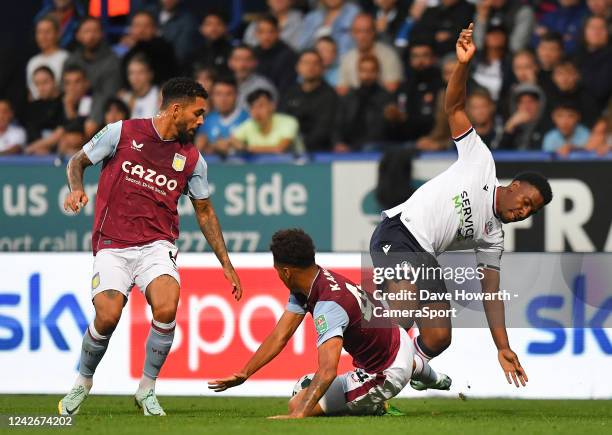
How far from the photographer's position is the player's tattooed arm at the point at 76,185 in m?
8.84

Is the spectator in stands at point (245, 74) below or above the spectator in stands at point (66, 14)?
below

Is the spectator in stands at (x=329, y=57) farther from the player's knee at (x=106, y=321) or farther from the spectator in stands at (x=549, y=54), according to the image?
the player's knee at (x=106, y=321)

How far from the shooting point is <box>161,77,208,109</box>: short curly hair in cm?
952

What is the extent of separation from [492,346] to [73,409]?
3.78m

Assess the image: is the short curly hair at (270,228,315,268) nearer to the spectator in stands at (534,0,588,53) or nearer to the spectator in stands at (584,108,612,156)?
the spectator in stands at (584,108,612,156)

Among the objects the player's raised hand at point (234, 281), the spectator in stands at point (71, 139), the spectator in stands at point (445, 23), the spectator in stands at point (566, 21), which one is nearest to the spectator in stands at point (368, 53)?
the spectator in stands at point (445, 23)

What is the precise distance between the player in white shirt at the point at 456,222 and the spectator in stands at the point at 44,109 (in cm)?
792

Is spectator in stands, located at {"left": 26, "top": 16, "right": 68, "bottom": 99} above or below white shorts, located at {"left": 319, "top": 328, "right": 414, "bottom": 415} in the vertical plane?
above

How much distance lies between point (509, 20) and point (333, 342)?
8.76 meters

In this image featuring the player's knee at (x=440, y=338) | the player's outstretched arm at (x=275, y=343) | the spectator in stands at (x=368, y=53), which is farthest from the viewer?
the spectator in stands at (x=368, y=53)

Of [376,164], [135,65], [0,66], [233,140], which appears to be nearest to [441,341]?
[376,164]

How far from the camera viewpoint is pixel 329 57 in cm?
1683

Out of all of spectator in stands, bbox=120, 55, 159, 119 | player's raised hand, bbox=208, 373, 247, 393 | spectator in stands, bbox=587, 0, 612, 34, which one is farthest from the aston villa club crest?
spectator in stands, bbox=587, 0, 612, 34

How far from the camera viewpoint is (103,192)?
959 cm
